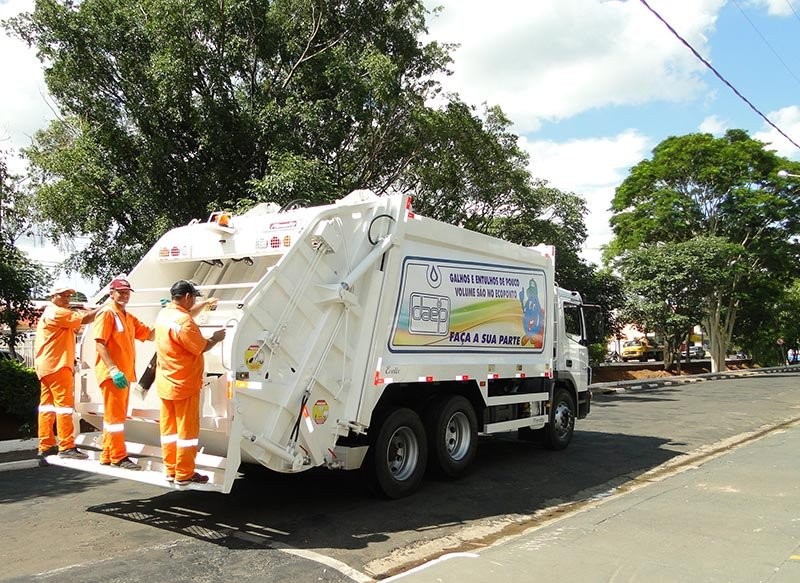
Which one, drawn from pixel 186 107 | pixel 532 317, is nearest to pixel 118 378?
pixel 532 317

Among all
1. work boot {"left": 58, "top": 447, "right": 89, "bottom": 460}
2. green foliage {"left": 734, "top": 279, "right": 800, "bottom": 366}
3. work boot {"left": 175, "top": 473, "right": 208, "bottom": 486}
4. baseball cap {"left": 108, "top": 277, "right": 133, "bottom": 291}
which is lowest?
work boot {"left": 175, "top": 473, "right": 208, "bottom": 486}

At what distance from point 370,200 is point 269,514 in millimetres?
3110

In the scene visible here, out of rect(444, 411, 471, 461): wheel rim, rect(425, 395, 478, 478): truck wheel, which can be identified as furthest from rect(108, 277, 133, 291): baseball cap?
rect(444, 411, 471, 461): wheel rim

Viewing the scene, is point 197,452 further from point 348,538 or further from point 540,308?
point 540,308

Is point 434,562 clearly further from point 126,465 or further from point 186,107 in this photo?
point 186,107

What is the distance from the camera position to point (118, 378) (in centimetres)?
573

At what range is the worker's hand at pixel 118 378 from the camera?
5723mm

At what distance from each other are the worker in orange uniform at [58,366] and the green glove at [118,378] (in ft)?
3.12

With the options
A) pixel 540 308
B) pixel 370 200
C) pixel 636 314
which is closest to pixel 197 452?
pixel 370 200

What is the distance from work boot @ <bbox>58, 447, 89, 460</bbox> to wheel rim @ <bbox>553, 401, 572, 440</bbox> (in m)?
6.26

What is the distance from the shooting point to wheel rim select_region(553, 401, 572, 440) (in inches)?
389

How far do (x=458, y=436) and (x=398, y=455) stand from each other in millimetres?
1119

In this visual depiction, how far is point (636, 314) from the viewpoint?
29.1 m

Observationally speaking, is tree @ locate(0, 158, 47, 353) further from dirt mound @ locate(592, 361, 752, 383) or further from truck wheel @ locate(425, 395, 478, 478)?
dirt mound @ locate(592, 361, 752, 383)
